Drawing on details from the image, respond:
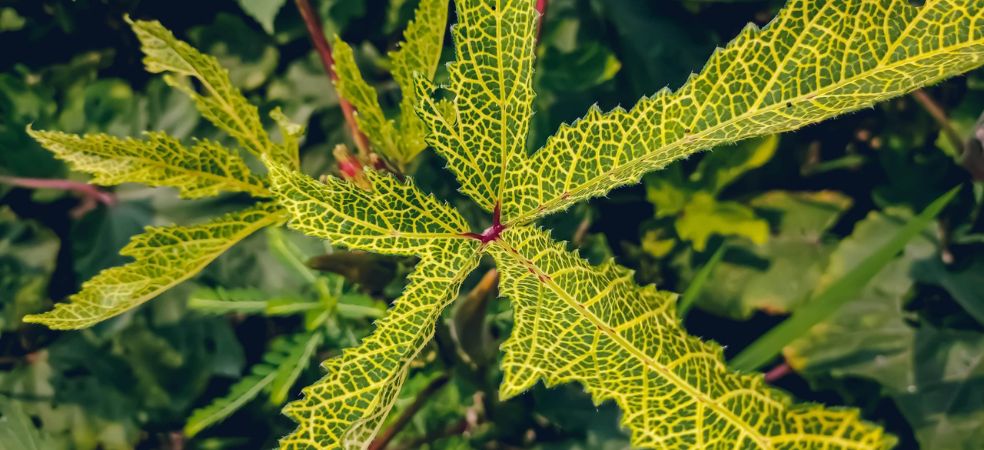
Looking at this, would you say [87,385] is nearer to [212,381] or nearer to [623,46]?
[212,381]

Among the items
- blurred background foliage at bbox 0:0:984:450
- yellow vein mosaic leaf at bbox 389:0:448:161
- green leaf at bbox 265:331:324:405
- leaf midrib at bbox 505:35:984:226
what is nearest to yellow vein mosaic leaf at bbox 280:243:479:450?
leaf midrib at bbox 505:35:984:226

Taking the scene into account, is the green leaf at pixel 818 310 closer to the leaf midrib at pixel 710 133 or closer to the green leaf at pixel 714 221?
the green leaf at pixel 714 221

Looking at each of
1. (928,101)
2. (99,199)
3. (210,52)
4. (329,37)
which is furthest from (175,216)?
(928,101)

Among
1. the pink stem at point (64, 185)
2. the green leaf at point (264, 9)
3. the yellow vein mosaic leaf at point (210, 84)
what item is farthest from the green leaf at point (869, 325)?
the pink stem at point (64, 185)

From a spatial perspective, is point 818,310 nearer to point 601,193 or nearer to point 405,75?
point 601,193

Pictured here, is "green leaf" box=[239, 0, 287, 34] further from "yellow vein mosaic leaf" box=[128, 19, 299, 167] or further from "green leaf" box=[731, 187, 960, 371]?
"green leaf" box=[731, 187, 960, 371]
